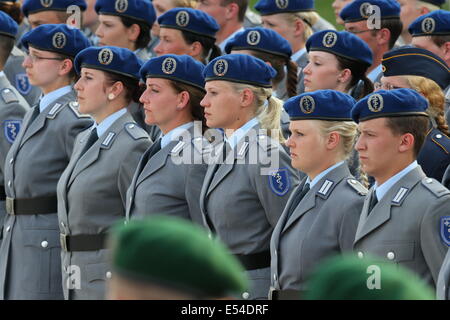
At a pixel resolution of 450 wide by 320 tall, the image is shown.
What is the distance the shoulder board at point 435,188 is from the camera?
15.6 feet

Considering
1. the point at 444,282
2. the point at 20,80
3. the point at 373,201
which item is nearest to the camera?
the point at 444,282

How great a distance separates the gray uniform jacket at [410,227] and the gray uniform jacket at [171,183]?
4.04 ft

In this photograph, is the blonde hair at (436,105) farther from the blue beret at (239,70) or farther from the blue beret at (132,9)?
the blue beret at (132,9)

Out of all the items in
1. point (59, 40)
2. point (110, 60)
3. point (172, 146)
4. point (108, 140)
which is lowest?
point (108, 140)

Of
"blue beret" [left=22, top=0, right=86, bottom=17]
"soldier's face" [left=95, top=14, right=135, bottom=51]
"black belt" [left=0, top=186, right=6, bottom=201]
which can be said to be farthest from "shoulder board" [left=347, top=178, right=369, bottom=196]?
"blue beret" [left=22, top=0, right=86, bottom=17]

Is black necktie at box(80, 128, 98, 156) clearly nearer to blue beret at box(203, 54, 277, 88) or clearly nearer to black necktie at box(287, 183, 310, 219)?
blue beret at box(203, 54, 277, 88)

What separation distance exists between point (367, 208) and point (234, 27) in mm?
4245

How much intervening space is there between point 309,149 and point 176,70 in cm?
123

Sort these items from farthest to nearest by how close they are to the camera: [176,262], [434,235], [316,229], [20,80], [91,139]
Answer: [20,80] → [91,139] → [316,229] → [434,235] → [176,262]

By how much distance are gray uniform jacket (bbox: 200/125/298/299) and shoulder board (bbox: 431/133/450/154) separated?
733mm

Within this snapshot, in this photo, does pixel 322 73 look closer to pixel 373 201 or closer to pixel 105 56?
pixel 105 56

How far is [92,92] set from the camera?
6426 millimetres

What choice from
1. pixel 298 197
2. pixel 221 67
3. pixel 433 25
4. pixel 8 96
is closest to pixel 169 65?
pixel 221 67
